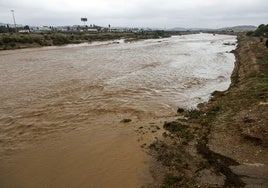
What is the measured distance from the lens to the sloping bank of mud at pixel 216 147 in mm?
8320

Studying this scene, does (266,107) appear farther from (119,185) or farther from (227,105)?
(119,185)

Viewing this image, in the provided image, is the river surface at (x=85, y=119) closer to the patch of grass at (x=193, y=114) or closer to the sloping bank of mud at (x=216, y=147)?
the sloping bank of mud at (x=216, y=147)

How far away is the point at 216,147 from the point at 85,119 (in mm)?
7609

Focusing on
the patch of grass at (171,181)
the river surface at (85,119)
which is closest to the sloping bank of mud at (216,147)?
the patch of grass at (171,181)

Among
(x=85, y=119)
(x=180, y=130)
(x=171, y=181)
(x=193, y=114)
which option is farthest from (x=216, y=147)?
(x=85, y=119)

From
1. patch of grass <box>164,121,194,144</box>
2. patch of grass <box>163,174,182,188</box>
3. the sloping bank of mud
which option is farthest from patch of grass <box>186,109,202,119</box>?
patch of grass <box>163,174,182,188</box>

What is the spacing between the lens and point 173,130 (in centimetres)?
1235

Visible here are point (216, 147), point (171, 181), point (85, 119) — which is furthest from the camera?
point (85, 119)

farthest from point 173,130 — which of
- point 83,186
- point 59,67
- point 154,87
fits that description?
point 59,67

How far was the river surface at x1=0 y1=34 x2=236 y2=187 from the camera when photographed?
9461mm

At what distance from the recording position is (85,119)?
14.8 meters

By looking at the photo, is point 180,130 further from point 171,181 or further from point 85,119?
point 85,119

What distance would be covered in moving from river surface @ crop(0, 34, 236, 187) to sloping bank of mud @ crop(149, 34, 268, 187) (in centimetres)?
89

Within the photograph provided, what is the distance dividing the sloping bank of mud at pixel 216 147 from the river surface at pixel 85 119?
2.92 feet
